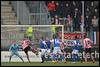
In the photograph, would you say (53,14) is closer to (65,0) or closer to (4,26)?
(65,0)

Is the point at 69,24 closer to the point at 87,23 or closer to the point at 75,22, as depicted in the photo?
the point at 75,22

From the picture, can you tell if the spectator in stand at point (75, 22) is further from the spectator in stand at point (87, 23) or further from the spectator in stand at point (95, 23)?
the spectator in stand at point (95, 23)

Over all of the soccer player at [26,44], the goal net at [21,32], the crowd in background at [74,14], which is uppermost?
the crowd in background at [74,14]

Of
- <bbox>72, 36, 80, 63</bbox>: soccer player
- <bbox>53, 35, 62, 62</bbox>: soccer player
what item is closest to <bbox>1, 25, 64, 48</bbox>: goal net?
<bbox>53, 35, 62, 62</bbox>: soccer player

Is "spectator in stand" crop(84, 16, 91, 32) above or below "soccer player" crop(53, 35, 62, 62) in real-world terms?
above

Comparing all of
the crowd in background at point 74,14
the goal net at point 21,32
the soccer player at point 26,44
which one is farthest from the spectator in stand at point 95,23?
the soccer player at point 26,44

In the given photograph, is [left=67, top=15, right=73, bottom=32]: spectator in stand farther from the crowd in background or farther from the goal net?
the goal net

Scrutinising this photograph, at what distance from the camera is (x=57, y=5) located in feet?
114

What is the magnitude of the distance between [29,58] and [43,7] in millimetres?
5080

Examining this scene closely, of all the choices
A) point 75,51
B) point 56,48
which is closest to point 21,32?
point 56,48

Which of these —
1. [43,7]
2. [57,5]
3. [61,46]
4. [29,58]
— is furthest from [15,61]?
[57,5]

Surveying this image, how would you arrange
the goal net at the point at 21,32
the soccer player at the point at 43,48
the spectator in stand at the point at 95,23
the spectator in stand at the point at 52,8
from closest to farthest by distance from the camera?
the soccer player at the point at 43,48 → the goal net at the point at 21,32 → the spectator in stand at the point at 95,23 → the spectator in stand at the point at 52,8

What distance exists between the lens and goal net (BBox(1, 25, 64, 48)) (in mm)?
28859

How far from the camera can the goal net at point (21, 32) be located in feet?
94.7
